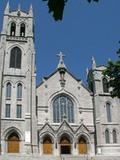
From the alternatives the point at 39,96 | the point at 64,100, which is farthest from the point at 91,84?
the point at 39,96

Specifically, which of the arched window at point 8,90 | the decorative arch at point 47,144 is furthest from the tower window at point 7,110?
the decorative arch at point 47,144

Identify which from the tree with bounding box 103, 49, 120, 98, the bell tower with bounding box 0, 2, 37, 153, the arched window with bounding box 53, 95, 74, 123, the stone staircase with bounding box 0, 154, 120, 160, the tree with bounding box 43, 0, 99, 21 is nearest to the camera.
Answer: the tree with bounding box 43, 0, 99, 21

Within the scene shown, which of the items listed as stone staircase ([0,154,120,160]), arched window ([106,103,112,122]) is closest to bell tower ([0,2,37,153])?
stone staircase ([0,154,120,160])

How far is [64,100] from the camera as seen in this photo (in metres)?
41.3

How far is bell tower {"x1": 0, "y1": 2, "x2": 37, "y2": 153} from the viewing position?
36.4 meters

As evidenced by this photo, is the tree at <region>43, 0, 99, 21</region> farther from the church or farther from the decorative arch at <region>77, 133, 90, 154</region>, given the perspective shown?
the decorative arch at <region>77, 133, 90, 154</region>

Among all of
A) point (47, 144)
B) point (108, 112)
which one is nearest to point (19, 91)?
point (47, 144)

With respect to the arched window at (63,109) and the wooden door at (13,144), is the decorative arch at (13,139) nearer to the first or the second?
the wooden door at (13,144)

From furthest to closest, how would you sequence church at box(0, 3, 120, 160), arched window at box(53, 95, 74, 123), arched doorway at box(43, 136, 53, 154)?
arched window at box(53, 95, 74, 123) → arched doorway at box(43, 136, 53, 154) → church at box(0, 3, 120, 160)

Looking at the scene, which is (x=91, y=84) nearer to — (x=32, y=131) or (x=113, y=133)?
(x=113, y=133)

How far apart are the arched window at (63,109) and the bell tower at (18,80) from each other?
11.6ft

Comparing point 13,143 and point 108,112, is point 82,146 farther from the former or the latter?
point 13,143

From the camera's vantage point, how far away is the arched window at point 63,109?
39781mm

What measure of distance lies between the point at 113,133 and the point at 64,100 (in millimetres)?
8065
